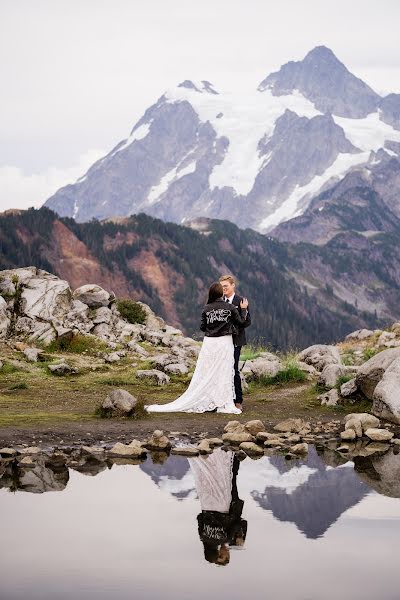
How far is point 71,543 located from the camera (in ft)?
26.3

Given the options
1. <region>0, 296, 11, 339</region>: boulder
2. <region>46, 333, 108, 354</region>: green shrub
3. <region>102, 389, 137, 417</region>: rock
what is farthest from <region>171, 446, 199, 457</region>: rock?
<region>0, 296, 11, 339</region>: boulder

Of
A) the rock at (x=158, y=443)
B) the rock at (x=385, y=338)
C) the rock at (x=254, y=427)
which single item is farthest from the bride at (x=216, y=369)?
the rock at (x=385, y=338)

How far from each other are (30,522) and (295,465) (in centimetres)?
476

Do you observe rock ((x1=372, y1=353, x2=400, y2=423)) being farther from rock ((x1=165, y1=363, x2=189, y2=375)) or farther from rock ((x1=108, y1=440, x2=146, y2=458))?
rock ((x1=165, y1=363, x2=189, y2=375))

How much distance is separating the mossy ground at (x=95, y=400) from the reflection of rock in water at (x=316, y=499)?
4449 millimetres

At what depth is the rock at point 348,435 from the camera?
14516 millimetres

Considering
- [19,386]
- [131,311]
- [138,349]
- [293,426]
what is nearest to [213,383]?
[293,426]

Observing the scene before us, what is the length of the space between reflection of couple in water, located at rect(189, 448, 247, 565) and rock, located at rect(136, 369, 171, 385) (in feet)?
29.7

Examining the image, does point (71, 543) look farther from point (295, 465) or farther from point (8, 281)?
point (8, 281)

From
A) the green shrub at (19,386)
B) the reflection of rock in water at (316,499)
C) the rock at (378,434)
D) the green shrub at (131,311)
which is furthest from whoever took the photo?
the green shrub at (131,311)

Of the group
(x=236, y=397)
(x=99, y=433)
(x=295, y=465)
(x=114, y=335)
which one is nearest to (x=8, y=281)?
(x=114, y=335)

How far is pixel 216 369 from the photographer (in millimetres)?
17672

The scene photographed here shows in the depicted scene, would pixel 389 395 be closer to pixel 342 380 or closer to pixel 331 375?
pixel 342 380

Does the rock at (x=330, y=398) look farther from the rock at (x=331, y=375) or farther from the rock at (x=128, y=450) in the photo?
the rock at (x=128, y=450)
